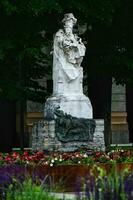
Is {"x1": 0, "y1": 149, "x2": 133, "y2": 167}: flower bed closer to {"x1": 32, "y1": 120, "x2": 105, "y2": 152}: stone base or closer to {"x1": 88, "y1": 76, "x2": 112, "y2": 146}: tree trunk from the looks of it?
{"x1": 32, "y1": 120, "x2": 105, "y2": 152}: stone base

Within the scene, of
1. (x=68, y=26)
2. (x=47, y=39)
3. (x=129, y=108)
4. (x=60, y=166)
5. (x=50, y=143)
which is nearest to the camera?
(x=60, y=166)

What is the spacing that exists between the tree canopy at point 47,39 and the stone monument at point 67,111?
356cm

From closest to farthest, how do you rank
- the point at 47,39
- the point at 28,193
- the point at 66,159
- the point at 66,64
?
the point at 28,193, the point at 66,159, the point at 66,64, the point at 47,39

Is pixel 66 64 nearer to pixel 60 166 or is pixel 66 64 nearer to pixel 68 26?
pixel 68 26

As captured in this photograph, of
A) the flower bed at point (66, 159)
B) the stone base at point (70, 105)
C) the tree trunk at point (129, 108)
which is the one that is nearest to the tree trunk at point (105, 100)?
the stone base at point (70, 105)

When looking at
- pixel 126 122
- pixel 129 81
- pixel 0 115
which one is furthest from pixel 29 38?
pixel 126 122

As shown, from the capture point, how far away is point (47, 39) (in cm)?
2473

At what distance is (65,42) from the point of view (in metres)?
18.5

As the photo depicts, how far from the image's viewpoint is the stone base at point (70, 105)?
18.2 metres

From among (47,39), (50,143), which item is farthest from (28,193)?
(47,39)

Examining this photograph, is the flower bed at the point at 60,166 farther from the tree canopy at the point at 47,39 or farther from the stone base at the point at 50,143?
the tree canopy at the point at 47,39

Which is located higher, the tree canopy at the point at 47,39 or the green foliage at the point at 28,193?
the tree canopy at the point at 47,39

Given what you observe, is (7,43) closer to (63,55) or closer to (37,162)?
(63,55)

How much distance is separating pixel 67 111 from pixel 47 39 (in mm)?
6977
